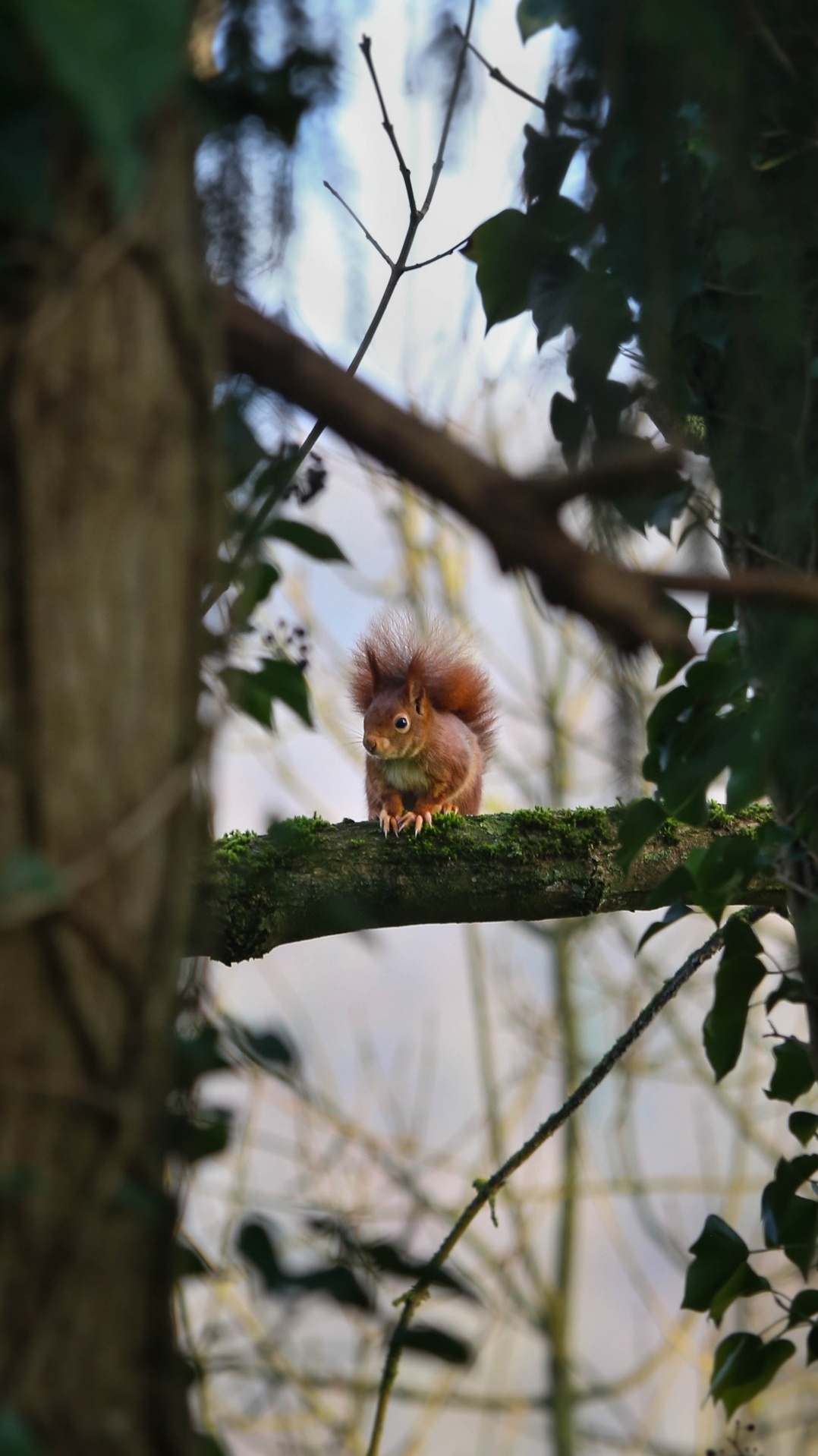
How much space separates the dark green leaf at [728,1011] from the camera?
1147 millimetres

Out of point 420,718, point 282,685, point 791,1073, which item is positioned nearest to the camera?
point 282,685

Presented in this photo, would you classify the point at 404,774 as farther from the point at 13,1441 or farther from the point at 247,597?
the point at 13,1441

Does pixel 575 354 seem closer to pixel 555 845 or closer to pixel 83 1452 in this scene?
pixel 83 1452

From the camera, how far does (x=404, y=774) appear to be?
280 centimetres

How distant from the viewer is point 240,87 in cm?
66

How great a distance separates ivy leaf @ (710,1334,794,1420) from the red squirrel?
1.37 metres

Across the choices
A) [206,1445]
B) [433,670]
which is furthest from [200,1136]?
[433,670]

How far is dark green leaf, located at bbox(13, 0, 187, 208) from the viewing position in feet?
1.29

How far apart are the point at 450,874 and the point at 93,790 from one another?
47.7 inches

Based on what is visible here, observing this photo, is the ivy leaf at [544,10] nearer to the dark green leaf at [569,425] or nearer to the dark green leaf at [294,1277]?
the dark green leaf at [569,425]

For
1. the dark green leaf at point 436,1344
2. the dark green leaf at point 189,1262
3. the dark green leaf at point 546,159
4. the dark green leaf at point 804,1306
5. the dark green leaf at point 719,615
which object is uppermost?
the dark green leaf at point 546,159

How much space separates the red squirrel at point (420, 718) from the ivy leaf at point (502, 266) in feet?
A: 5.10

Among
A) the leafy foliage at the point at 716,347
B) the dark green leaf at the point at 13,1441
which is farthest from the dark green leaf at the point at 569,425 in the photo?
the dark green leaf at the point at 13,1441

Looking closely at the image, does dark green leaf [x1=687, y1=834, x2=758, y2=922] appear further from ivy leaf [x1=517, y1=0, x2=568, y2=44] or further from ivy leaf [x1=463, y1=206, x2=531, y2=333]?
A: ivy leaf [x1=517, y1=0, x2=568, y2=44]
